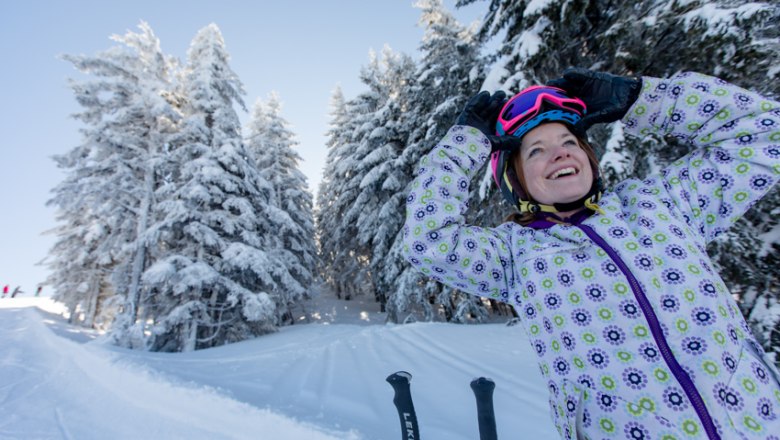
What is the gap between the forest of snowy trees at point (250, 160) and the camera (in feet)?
16.6

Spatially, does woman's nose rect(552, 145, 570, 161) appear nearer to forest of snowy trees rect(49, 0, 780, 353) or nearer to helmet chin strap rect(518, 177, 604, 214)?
helmet chin strap rect(518, 177, 604, 214)

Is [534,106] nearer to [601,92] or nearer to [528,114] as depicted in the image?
[528,114]

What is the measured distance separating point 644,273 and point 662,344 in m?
0.25

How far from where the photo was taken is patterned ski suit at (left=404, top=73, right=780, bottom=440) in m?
1.06

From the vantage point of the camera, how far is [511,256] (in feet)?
5.14

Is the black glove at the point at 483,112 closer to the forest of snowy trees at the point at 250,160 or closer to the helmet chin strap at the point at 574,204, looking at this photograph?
the helmet chin strap at the point at 574,204

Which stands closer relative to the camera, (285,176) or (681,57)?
(681,57)

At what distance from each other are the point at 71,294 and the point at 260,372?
20.2m

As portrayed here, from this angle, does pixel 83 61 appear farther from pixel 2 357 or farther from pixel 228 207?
pixel 2 357

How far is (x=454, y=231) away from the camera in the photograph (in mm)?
1475

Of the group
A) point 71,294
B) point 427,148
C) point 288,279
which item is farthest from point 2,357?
point 71,294

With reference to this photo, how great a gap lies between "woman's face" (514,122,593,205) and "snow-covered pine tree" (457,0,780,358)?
3020 millimetres

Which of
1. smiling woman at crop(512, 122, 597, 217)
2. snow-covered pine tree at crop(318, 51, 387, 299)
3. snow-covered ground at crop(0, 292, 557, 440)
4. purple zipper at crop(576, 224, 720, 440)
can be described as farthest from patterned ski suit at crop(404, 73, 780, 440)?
snow-covered pine tree at crop(318, 51, 387, 299)

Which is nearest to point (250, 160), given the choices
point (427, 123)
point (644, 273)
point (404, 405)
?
point (427, 123)
